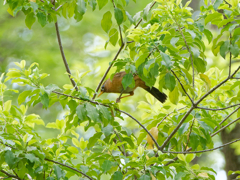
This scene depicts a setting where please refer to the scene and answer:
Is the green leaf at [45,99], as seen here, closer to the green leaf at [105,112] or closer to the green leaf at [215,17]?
the green leaf at [105,112]

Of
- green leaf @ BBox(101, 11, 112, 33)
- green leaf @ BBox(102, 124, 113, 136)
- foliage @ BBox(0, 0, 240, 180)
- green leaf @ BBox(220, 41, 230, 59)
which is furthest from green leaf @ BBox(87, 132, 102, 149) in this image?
green leaf @ BBox(220, 41, 230, 59)

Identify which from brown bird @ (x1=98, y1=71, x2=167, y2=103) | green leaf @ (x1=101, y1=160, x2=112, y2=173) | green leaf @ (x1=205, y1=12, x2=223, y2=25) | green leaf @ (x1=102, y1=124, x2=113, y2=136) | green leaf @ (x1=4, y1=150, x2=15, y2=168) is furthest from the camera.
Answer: brown bird @ (x1=98, y1=71, x2=167, y2=103)

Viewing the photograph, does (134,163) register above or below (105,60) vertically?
below

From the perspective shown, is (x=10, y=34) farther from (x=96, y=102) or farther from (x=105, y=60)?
(x=96, y=102)

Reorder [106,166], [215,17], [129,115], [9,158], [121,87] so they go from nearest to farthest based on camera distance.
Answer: [9,158] < [106,166] < [215,17] < [129,115] < [121,87]

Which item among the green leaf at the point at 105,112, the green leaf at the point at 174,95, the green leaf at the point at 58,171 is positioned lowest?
the green leaf at the point at 58,171

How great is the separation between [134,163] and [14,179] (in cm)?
90

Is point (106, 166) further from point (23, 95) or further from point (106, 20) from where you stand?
point (106, 20)

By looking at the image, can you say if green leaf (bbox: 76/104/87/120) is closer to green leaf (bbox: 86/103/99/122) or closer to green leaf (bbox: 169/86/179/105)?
green leaf (bbox: 86/103/99/122)

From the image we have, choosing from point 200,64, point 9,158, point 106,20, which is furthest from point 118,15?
point 9,158

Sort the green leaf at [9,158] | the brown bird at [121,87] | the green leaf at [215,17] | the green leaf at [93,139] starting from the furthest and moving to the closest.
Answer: the brown bird at [121,87] → the green leaf at [93,139] → the green leaf at [215,17] → the green leaf at [9,158]

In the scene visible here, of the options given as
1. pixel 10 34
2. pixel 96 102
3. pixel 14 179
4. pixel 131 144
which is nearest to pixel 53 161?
pixel 14 179

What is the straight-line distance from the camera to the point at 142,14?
228 centimetres

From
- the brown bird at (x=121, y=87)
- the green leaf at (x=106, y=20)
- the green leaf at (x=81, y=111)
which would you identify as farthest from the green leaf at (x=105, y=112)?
the brown bird at (x=121, y=87)
